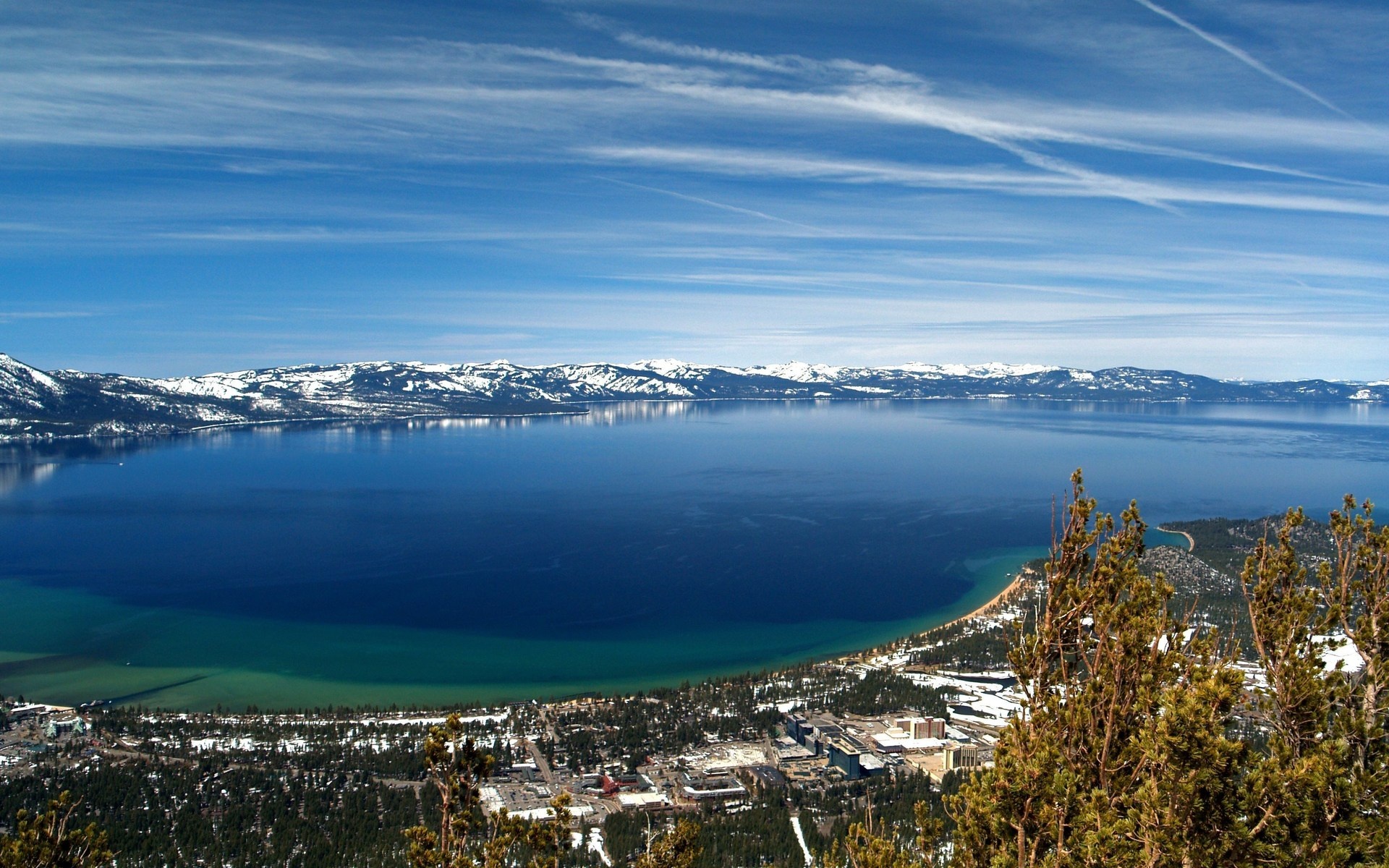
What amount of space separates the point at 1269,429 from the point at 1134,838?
677 ft

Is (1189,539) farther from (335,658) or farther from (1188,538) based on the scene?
(335,658)

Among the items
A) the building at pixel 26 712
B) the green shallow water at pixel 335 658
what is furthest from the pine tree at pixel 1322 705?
the building at pixel 26 712

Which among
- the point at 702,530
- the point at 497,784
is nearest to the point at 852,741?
the point at 497,784

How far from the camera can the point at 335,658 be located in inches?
1626

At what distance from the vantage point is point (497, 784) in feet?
90.8

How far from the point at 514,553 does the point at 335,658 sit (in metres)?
22.9

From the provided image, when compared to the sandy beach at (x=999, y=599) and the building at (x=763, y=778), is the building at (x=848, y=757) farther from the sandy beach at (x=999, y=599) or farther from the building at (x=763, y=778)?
the sandy beach at (x=999, y=599)

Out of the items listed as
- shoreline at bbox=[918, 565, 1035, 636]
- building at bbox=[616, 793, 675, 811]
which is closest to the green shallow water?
shoreline at bbox=[918, 565, 1035, 636]

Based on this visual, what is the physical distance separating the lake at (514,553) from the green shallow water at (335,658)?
169mm

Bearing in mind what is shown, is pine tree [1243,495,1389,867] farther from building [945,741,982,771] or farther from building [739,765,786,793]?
building [945,741,982,771]

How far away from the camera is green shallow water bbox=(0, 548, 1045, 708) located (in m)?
36.6

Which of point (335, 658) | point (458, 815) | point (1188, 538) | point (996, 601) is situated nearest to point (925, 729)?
A: point (996, 601)

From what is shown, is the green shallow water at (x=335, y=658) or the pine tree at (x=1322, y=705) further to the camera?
the green shallow water at (x=335, y=658)

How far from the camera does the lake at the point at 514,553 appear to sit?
4050cm
